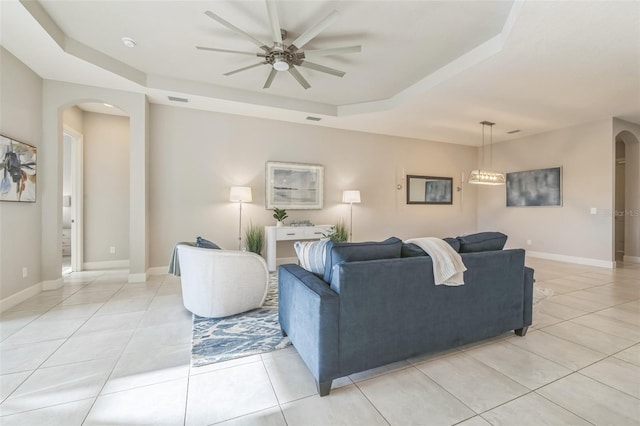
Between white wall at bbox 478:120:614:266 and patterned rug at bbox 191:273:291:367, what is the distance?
614 centimetres

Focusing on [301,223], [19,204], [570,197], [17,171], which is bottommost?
[301,223]

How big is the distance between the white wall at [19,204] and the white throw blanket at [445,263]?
424 cm

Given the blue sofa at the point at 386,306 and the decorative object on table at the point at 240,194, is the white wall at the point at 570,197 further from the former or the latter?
the decorative object on table at the point at 240,194

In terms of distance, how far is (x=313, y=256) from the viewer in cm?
214

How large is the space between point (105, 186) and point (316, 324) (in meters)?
5.19

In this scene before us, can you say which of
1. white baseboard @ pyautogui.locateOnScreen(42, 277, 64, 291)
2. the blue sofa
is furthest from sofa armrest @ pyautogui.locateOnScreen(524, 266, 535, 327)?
white baseboard @ pyautogui.locateOnScreen(42, 277, 64, 291)

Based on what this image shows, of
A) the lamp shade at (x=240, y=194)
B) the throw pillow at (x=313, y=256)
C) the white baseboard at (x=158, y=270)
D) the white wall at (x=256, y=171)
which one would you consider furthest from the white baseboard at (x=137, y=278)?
the throw pillow at (x=313, y=256)

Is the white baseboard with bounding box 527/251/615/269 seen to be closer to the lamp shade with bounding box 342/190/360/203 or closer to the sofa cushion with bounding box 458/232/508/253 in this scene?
the lamp shade with bounding box 342/190/360/203

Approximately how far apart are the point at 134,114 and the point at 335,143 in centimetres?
351

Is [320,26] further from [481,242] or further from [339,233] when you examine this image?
[339,233]

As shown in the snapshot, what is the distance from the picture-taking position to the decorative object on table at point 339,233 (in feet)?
17.1

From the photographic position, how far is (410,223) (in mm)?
6609

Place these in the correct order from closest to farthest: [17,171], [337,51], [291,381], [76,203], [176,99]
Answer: [291,381] < [337,51] < [17,171] < [176,99] < [76,203]

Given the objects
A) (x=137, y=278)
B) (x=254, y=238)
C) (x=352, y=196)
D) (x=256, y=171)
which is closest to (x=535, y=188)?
(x=352, y=196)
